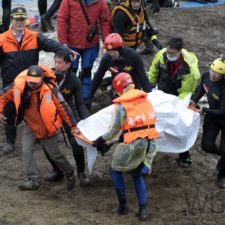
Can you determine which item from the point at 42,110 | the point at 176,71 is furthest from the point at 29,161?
the point at 176,71

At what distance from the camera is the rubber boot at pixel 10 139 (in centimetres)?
821

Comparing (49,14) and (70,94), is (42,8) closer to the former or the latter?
(49,14)

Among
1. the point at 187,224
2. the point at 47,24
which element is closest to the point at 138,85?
the point at 187,224

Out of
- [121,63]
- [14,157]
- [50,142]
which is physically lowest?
[14,157]

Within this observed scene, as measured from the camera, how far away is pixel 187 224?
6469mm

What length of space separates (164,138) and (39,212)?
1667 millimetres

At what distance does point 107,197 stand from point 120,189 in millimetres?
710

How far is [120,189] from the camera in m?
6.40

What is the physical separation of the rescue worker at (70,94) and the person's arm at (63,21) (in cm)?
193

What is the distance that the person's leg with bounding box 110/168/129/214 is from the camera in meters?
6.36

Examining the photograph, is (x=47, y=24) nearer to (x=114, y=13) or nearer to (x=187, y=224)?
(x=114, y=13)

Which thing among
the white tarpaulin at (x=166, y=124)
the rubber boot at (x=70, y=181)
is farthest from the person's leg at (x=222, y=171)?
the rubber boot at (x=70, y=181)

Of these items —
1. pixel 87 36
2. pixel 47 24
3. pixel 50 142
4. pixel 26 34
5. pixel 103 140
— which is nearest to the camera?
pixel 103 140

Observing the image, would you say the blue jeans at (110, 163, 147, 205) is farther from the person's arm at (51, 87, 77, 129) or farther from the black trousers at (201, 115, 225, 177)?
the black trousers at (201, 115, 225, 177)
